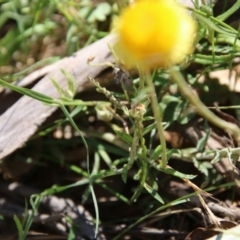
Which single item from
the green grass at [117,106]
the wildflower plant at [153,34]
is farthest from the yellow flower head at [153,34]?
the green grass at [117,106]

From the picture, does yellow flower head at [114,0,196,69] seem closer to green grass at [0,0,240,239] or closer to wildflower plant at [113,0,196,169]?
wildflower plant at [113,0,196,169]

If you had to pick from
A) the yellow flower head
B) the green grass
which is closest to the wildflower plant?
the yellow flower head

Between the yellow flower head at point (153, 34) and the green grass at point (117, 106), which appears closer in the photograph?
the yellow flower head at point (153, 34)

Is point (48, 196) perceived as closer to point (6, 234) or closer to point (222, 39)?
point (6, 234)

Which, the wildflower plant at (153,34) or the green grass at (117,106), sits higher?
the wildflower plant at (153,34)

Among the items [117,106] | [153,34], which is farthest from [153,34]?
[117,106]

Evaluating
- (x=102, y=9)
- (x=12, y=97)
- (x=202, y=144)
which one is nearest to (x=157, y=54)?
(x=202, y=144)

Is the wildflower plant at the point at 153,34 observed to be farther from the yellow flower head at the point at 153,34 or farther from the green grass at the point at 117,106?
the green grass at the point at 117,106

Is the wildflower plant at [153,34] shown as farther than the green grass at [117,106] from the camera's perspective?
No
